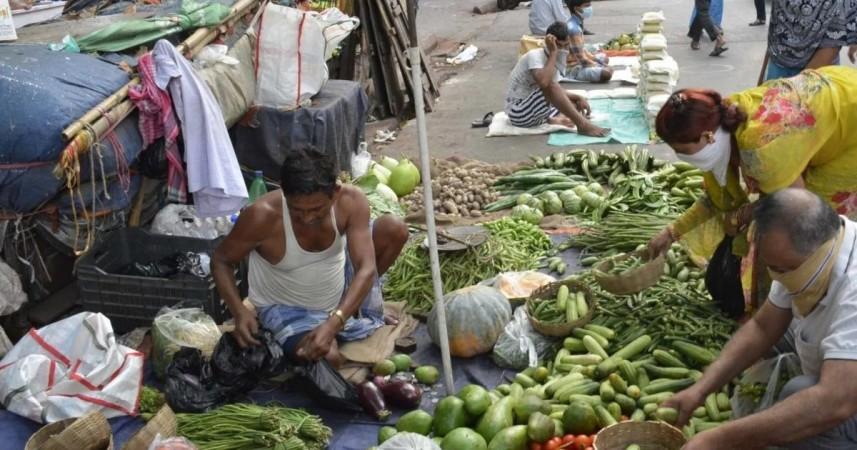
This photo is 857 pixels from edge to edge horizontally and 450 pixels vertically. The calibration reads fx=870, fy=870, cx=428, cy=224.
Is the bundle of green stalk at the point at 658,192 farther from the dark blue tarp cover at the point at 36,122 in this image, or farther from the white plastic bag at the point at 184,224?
the dark blue tarp cover at the point at 36,122

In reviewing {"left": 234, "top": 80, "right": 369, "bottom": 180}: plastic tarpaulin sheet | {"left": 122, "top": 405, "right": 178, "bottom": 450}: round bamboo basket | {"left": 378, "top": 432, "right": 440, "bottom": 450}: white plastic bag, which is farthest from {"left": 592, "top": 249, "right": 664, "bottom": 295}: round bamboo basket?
{"left": 234, "top": 80, "right": 369, "bottom": 180}: plastic tarpaulin sheet

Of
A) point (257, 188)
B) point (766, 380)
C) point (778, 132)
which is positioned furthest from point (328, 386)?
point (257, 188)

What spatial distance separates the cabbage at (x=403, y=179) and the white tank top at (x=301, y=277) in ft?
8.52

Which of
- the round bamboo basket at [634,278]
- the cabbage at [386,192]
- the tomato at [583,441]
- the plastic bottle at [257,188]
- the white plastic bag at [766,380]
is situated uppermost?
the white plastic bag at [766,380]

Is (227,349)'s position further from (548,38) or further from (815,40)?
(548,38)

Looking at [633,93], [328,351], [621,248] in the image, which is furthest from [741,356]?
[633,93]

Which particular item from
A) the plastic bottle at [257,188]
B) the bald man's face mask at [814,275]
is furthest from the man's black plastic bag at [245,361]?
the bald man's face mask at [814,275]

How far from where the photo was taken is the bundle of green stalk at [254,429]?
11.3 ft

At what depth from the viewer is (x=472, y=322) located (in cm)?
423

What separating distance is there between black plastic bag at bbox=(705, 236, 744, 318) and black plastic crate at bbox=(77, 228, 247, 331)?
2.52 m

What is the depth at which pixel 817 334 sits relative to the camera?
9.25 ft

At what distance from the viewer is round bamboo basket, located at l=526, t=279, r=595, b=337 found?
413 cm

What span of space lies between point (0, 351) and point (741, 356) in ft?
11.1

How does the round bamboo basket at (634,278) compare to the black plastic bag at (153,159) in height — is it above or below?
below
